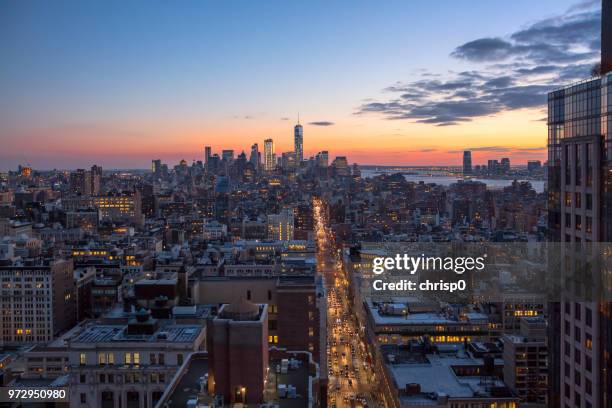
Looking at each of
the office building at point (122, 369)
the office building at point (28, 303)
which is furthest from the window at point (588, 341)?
the office building at point (28, 303)

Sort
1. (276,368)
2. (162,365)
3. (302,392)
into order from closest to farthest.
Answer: (302,392) < (276,368) < (162,365)

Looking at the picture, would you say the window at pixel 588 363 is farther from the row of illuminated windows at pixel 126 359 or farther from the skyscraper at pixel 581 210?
the row of illuminated windows at pixel 126 359

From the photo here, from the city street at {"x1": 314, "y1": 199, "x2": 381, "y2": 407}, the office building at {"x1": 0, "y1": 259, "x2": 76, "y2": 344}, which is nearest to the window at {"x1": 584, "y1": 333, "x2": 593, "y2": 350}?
→ the city street at {"x1": 314, "y1": 199, "x2": 381, "y2": 407}

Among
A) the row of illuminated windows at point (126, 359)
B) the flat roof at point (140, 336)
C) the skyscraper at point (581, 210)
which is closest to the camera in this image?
the skyscraper at point (581, 210)

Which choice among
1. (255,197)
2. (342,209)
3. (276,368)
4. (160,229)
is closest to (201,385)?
(276,368)

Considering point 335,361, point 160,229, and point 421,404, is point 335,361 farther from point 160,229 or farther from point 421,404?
point 160,229

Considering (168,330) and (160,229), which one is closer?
(168,330)
